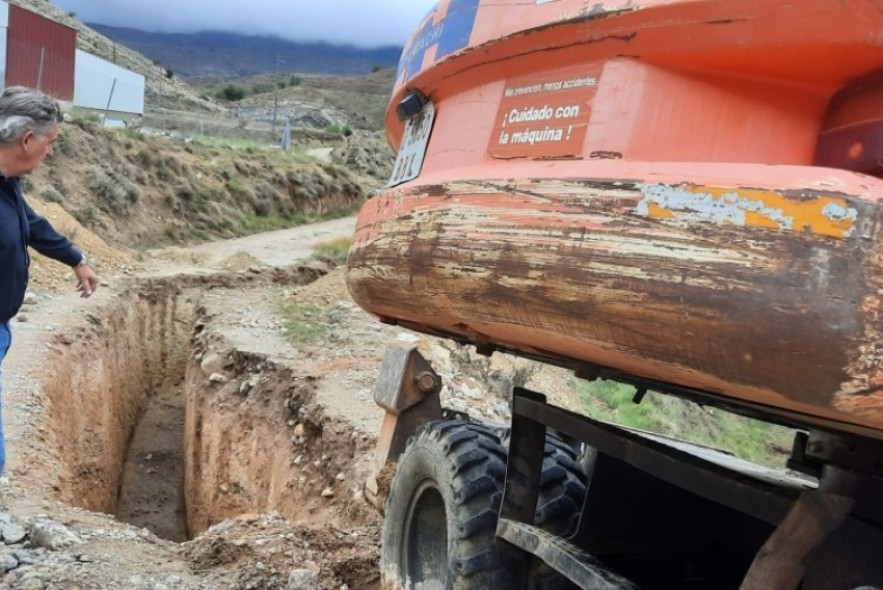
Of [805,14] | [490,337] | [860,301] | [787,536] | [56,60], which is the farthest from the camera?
[56,60]

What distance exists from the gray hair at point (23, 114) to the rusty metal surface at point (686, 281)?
2.12 m

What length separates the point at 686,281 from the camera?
1.92 m

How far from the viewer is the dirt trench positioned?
7645 millimetres

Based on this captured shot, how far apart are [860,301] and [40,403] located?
7635 millimetres

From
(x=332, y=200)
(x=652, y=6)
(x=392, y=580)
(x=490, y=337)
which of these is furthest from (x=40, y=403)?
(x=332, y=200)

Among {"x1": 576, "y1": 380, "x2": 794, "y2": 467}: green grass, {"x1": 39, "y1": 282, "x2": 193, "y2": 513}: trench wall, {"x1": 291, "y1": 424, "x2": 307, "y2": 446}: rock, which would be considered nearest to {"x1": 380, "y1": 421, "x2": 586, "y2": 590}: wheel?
{"x1": 39, "y1": 282, "x2": 193, "y2": 513}: trench wall

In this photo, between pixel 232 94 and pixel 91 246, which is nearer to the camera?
pixel 91 246

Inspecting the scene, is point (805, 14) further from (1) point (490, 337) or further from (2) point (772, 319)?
(1) point (490, 337)

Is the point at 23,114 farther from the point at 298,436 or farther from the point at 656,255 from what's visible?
the point at 298,436

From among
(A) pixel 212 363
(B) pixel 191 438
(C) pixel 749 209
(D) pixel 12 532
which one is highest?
(C) pixel 749 209

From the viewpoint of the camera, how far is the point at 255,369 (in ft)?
34.7

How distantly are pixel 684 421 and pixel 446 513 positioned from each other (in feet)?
31.0

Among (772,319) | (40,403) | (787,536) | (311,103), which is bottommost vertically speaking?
(40,403)

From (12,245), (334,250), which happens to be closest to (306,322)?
(12,245)
